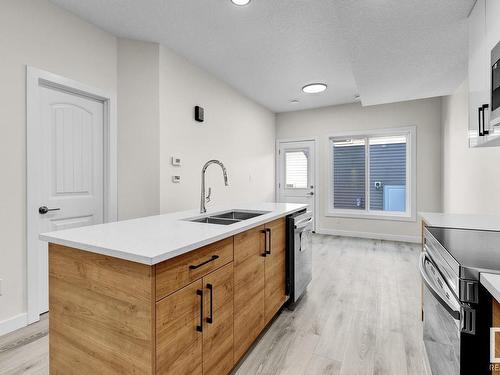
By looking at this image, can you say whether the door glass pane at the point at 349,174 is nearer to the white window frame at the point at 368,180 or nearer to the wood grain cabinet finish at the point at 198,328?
the white window frame at the point at 368,180

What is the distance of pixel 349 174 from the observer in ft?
17.4

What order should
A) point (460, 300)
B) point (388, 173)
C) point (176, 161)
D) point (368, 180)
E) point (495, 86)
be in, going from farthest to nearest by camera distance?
point (368, 180)
point (388, 173)
point (176, 161)
point (495, 86)
point (460, 300)

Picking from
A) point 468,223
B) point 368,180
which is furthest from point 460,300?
point 368,180

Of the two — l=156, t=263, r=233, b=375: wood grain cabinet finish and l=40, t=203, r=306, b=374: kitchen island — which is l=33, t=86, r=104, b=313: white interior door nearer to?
l=40, t=203, r=306, b=374: kitchen island

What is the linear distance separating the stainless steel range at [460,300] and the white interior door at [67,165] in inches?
108

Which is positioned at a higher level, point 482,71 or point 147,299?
point 482,71

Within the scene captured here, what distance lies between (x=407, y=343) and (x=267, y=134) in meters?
4.31

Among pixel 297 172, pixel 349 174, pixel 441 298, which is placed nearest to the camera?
pixel 441 298

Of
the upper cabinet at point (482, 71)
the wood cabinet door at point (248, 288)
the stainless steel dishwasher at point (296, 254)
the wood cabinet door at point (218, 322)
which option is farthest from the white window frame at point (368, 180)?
the wood cabinet door at point (218, 322)

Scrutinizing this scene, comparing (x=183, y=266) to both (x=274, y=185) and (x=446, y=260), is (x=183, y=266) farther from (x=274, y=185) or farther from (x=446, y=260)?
(x=274, y=185)

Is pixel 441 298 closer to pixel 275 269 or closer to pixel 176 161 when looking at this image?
pixel 275 269

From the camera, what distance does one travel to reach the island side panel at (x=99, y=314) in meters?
1.01

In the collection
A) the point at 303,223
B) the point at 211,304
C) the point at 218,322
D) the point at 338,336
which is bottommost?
the point at 338,336

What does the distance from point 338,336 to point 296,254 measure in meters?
0.68
